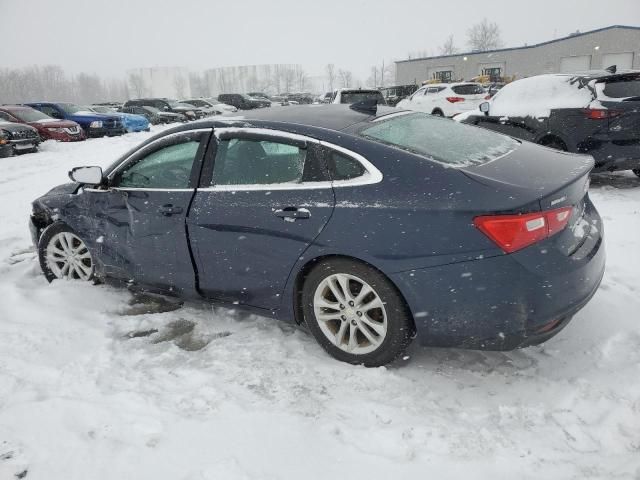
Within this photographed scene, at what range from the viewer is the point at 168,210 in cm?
331

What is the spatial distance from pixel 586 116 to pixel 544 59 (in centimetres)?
4711

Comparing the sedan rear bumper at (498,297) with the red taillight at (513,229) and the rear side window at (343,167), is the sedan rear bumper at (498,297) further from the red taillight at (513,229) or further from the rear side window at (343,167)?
the rear side window at (343,167)

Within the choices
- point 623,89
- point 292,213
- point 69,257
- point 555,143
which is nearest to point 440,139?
point 292,213

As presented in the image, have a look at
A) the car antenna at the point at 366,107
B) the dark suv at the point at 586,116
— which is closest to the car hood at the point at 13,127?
A: the dark suv at the point at 586,116

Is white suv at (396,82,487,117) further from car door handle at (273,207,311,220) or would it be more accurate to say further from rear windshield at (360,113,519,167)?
car door handle at (273,207,311,220)

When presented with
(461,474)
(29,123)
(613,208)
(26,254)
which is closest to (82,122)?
(29,123)

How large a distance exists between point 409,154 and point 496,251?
727 millimetres

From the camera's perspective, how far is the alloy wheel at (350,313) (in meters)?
2.73

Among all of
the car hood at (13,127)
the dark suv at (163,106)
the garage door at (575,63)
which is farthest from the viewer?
the garage door at (575,63)

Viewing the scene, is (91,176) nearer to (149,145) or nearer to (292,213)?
(149,145)

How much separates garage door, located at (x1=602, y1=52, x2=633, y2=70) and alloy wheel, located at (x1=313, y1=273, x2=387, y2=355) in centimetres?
4892

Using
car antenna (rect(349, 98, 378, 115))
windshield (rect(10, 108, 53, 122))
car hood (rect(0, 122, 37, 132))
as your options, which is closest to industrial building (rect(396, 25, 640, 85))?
windshield (rect(10, 108, 53, 122))

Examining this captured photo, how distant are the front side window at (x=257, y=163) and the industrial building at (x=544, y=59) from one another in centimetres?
4779

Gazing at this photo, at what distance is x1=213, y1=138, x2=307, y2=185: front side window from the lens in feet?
9.55
